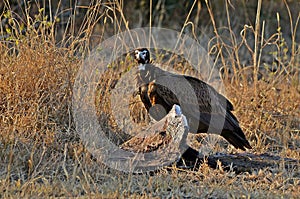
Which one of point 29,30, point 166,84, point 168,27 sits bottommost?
point 168,27

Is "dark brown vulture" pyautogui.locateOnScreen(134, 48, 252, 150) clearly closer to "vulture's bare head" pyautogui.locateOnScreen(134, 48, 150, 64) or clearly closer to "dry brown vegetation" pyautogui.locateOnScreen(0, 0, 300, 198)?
"vulture's bare head" pyautogui.locateOnScreen(134, 48, 150, 64)

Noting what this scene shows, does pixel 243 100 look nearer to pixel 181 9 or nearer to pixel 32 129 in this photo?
pixel 32 129

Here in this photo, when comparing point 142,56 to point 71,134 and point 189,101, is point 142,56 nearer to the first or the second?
point 189,101

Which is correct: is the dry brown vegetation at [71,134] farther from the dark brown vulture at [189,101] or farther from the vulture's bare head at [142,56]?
the vulture's bare head at [142,56]

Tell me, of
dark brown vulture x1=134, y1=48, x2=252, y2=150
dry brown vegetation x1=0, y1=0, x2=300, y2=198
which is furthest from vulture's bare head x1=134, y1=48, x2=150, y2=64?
dry brown vegetation x1=0, y1=0, x2=300, y2=198

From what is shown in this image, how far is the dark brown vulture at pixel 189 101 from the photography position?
18.2 feet

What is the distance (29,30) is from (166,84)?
1.31m

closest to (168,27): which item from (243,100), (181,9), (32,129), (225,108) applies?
(181,9)

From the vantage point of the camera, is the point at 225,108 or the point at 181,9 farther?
the point at 181,9

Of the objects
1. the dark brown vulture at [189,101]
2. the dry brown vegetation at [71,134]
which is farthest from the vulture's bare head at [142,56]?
the dry brown vegetation at [71,134]

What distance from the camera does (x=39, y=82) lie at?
215 inches

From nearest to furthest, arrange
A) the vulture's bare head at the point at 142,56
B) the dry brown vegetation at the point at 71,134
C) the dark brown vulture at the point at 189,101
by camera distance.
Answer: the dry brown vegetation at the point at 71,134
the dark brown vulture at the point at 189,101
the vulture's bare head at the point at 142,56

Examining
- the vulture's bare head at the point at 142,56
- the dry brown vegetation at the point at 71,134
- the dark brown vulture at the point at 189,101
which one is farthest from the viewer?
the vulture's bare head at the point at 142,56

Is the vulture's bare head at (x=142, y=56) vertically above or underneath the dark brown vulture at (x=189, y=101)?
above
